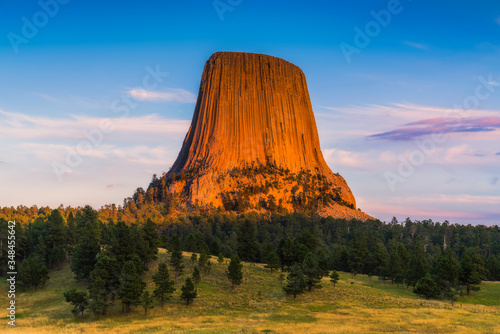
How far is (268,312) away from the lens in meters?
49.9

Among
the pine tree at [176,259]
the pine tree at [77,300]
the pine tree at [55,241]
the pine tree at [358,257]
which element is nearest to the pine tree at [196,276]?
the pine tree at [176,259]

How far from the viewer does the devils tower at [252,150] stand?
16350cm

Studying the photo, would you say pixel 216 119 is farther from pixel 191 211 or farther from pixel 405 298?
pixel 405 298

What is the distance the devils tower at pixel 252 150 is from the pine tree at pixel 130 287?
331 ft

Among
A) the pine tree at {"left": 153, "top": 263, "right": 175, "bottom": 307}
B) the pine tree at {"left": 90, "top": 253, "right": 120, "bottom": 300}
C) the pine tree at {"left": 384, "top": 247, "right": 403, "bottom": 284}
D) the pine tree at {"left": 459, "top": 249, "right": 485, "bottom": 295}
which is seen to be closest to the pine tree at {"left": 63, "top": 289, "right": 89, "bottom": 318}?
the pine tree at {"left": 90, "top": 253, "right": 120, "bottom": 300}

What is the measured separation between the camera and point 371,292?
208 ft

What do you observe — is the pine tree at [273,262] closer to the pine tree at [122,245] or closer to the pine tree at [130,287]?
the pine tree at [122,245]

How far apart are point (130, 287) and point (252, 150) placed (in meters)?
130

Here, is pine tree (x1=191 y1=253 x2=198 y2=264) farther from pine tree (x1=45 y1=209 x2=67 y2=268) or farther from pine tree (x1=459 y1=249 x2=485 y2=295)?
pine tree (x1=459 y1=249 x2=485 y2=295)

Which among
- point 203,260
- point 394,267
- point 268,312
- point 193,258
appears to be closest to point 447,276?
point 394,267

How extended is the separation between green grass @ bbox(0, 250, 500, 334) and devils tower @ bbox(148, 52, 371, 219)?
307ft

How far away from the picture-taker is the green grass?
140 ft

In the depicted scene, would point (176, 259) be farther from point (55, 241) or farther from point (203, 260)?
point (55, 241)

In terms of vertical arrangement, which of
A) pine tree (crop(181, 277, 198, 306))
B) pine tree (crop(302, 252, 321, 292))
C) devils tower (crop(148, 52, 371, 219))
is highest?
devils tower (crop(148, 52, 371, 219))
